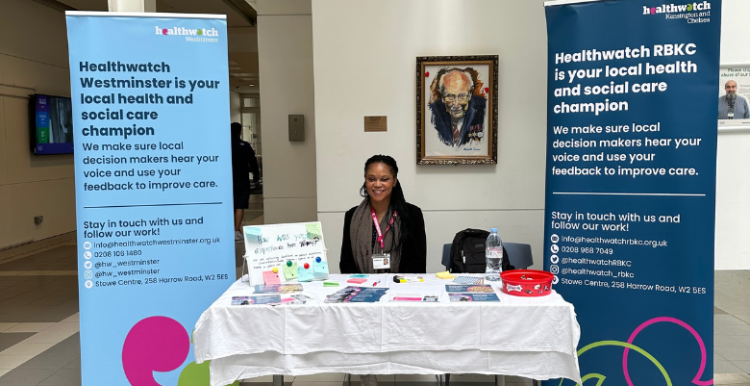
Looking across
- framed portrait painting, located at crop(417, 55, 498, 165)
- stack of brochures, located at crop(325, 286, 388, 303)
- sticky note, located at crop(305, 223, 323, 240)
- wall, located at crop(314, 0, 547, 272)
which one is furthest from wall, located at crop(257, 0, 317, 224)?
stack of brochures, located at crop(325, 286, 388, 303)

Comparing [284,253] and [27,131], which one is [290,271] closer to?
[284,253]

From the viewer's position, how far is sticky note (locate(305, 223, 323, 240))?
2811 mm

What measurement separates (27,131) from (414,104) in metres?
6.48

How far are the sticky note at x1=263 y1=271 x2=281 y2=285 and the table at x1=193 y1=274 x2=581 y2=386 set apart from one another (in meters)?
0.36

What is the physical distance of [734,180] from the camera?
3287 millimetres

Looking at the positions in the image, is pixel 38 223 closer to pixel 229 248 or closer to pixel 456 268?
pixel 229 248

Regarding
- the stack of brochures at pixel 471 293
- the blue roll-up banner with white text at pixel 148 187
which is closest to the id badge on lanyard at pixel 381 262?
the stack of brochures at pixel 471 293

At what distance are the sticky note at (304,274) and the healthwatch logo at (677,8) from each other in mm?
2051

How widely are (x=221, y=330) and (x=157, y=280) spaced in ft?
2.73

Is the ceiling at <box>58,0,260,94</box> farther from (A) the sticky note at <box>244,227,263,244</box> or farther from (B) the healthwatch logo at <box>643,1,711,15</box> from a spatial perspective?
(B) the healthwatch logo at <box>643,1,711,15</box>

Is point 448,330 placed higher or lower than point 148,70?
lower

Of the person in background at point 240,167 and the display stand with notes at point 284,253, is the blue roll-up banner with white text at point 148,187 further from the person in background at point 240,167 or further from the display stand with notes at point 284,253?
the person in background at point 240,167

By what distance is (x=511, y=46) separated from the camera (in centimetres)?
401

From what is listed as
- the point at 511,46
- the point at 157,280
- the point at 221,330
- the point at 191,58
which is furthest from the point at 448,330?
the point at 511,46
